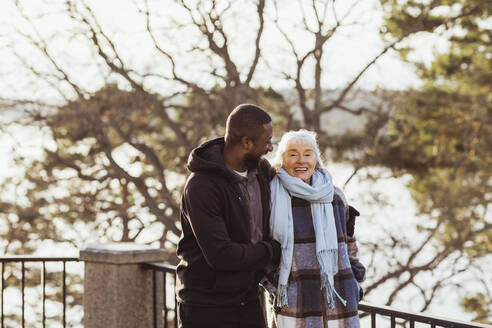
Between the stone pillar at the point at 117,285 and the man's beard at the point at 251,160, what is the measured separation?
8.68ft

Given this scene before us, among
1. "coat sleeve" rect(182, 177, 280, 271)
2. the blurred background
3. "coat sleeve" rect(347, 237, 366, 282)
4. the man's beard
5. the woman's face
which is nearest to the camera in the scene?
"coat sleeve" rect(182, 177, 280, 271)

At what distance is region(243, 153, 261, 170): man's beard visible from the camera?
287 centimetres

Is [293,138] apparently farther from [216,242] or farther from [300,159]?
[216,242]

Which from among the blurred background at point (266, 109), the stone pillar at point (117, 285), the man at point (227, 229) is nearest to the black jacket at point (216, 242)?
the man at point (227, 229)

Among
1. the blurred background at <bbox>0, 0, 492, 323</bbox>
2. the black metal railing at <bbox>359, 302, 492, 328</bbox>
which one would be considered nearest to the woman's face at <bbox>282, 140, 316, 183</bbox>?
the black metal railing at <bbox>359, 302, 492, 328</bbox>

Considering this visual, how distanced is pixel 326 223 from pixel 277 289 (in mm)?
370

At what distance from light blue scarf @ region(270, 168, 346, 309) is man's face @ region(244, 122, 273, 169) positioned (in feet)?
1.09

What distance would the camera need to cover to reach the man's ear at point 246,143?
2820 mm

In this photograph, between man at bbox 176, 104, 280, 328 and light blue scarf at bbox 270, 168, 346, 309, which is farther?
light blue scarf at bbox 270, 168, 346, 309

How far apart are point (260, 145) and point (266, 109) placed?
1348 centimetres

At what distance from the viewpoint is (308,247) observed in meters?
3.21

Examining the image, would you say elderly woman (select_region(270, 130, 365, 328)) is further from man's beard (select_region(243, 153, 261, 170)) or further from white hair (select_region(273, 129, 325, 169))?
man's beard (select_region(243, 153, 261, 170))

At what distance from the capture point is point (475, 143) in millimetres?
17469

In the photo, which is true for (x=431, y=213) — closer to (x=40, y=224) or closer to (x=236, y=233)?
(x=40, y=224)
